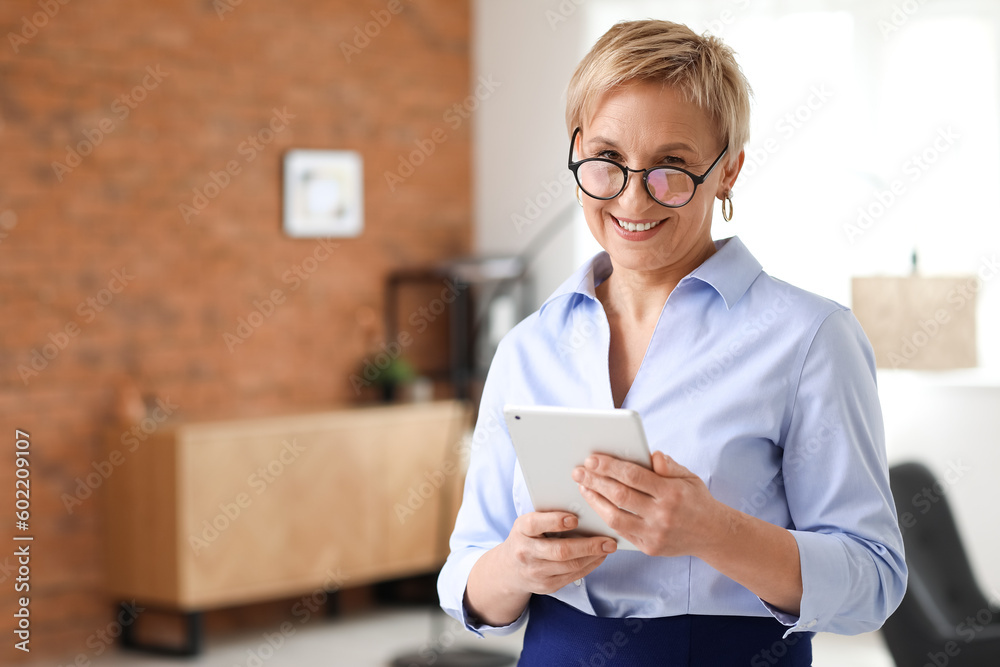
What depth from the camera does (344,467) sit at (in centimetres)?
469

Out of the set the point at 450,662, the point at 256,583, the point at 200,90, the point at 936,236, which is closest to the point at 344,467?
the point at 256,583

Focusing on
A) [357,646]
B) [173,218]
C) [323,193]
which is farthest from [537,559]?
[323,193]

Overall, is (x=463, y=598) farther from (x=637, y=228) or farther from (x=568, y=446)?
(x=637, y=228)

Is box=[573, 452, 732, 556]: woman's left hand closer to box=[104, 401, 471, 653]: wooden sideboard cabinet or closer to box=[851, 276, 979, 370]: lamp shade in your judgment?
box=[851, 276, 979, 370]: lamp shade

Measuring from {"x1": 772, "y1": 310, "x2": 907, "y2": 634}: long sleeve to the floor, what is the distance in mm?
3237

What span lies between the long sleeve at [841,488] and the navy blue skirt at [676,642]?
0.25 feet

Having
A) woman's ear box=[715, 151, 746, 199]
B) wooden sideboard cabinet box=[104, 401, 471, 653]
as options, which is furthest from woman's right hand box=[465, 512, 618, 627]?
A: wooden sideboard cabinet box=[104, 401, 471, 653]

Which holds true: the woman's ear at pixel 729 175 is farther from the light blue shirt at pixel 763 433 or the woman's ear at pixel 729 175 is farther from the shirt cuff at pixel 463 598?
the shirt cuff at pixel 463 598

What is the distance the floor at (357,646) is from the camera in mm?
4297

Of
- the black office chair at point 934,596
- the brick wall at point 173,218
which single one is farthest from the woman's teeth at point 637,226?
the brick wall at point 173,218

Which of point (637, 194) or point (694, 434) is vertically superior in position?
point (637, 194)

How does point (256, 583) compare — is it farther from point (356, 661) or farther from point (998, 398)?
point (998, 398)

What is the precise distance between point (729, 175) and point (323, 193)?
13.4ft

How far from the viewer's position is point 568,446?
1075mm
